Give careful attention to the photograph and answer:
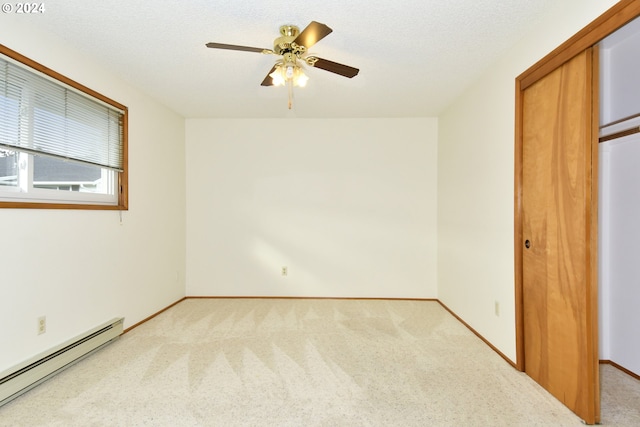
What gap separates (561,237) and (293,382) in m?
1.96

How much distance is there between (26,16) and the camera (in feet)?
5.97

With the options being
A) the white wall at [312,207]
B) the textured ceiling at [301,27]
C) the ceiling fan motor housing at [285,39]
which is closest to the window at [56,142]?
the textured ceiling at [301,27]

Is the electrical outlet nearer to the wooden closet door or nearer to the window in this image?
the window

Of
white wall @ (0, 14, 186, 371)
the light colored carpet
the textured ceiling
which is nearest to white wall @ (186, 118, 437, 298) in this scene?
white wall @ (0, 14, 186, 371)

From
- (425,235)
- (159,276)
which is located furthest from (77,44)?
(425,235)

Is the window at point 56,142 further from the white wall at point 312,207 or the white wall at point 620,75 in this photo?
the white wall at point 620,75

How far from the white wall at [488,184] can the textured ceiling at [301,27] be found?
0.16 meters

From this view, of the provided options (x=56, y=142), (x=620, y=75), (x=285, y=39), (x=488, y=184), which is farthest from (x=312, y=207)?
(x=620, y=75)

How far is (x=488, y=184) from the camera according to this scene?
2.48 metres

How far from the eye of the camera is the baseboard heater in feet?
5.59

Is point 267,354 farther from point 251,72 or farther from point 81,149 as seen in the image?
point 251,72

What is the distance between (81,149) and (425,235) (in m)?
3.75

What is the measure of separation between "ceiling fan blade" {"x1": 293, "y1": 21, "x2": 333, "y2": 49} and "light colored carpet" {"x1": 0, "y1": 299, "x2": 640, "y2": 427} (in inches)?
85.1

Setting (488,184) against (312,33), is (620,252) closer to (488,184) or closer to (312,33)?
(488,184)
